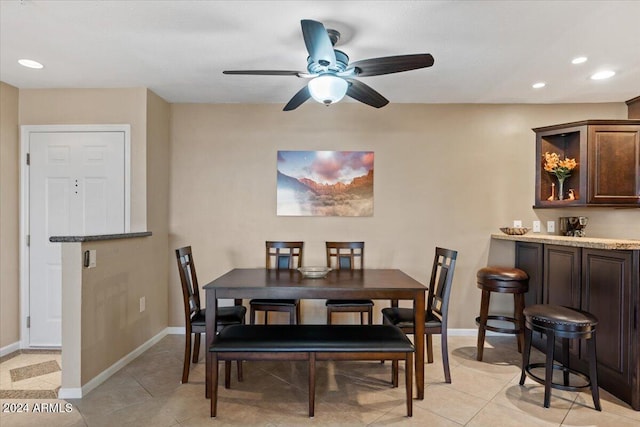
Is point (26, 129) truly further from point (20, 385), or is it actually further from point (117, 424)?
point (117, 424)

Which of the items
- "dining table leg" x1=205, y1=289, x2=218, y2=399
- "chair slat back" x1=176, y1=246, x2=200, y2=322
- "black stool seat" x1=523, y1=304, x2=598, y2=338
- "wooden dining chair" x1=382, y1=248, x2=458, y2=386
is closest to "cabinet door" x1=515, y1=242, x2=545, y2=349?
"black stool seat" x1=523, y1=304, x2=598, y2=338

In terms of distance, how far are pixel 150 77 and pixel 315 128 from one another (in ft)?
5.38

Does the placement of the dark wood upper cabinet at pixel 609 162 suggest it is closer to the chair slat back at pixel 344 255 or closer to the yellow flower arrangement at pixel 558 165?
the yellow flower arrangement at pixel 558 165

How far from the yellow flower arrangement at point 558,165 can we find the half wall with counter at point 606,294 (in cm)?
83

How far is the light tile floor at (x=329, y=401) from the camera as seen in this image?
7.15ft

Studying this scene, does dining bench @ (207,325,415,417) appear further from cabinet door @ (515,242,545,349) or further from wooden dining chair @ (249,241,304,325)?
cabinet door @ (515,242,545,349)

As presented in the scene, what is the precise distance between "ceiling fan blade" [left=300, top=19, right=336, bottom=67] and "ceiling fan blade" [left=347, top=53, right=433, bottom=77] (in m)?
0.19

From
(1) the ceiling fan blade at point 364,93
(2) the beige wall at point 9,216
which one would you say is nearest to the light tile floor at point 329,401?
(2) the beige wall at point 9,216

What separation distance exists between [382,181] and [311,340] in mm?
2073

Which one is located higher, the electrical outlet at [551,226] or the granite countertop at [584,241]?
the electrical outlet at [551,226]

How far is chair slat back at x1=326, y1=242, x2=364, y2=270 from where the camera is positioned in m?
3.37

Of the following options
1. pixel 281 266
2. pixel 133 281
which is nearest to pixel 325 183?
pixel 281 266

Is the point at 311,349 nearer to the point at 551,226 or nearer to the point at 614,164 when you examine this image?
the point at 551,226

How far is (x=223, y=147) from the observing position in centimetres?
381
